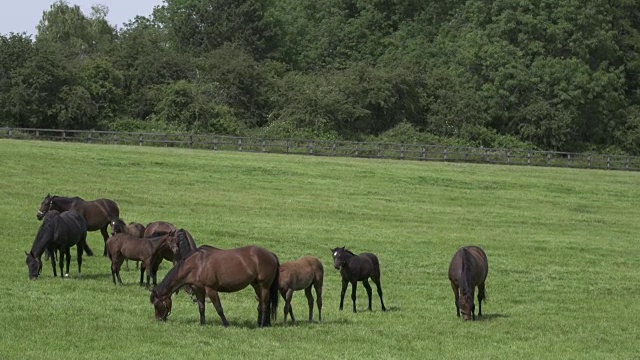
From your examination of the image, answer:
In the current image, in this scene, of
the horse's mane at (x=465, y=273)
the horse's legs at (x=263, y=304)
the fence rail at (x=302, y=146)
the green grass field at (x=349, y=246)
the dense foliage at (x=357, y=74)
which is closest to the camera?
the green grass field at (x=349, y=246)

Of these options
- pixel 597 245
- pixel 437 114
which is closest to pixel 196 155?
pixel 597 245

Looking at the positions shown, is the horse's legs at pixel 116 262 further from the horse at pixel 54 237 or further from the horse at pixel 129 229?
the horse at pixel 129 229

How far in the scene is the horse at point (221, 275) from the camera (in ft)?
51.4

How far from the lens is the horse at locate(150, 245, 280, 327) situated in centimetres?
1568

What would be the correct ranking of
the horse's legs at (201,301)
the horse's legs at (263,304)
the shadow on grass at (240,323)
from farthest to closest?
the shadow on grass at (240,323), the horse's legs at (263,304), the horse's legs at (201,301)

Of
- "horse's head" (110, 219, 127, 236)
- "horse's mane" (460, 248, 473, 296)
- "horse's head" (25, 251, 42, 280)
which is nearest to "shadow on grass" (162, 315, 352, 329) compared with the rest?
"horse's mane" (460, 248, 473, 296)

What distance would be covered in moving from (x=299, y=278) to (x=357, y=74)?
62144 millimetres

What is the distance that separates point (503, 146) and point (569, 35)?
14.5 metres

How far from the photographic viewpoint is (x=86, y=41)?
322 feet

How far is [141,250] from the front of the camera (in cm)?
1948

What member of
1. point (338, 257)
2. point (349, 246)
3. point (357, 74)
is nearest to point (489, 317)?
point (338, 257)

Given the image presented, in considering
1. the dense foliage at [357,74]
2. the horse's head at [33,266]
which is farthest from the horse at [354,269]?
the dense foliage at [357,74]

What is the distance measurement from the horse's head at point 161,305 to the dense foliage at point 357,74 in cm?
4860

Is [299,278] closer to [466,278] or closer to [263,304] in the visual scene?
[263,304]
